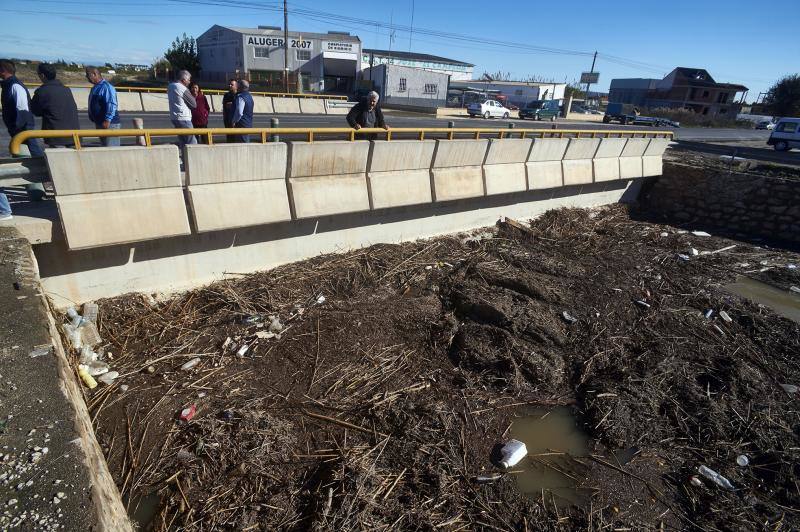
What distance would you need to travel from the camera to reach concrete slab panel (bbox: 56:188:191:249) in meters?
4.86

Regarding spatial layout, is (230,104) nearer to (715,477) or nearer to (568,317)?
(568,317)

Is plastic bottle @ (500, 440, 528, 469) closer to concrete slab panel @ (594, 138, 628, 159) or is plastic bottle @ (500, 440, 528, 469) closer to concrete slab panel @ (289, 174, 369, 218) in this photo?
concrete slab panel @ (289, 174, 369, 218)

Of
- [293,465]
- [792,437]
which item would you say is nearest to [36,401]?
[293,465]

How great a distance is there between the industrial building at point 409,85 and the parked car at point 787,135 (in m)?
26.1

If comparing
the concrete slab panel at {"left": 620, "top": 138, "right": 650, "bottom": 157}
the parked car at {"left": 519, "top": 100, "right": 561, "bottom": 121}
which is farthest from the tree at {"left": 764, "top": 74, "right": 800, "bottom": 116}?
Answer: the concrete slab panel at {"left": 620, "top": 138, "right": 650, "bottom": 157}

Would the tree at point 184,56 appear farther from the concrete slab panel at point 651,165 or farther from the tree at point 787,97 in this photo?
the tree at point 787,97

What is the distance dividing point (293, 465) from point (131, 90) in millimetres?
19405

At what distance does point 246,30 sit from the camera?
45.4 meters

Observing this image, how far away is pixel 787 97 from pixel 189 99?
80113mm

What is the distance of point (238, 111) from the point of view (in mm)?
7445

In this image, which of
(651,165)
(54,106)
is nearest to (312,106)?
(651,165)

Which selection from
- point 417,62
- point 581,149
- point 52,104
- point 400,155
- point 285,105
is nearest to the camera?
point 52,104

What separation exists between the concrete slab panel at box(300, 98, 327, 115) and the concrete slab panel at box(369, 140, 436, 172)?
16925 mm

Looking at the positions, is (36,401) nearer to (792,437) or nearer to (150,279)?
(150,279)
